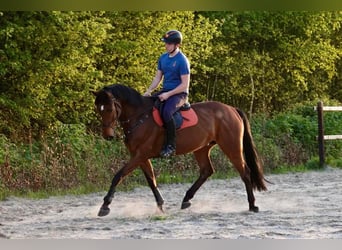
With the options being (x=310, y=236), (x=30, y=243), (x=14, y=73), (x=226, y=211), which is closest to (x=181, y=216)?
(x=226, y=211)

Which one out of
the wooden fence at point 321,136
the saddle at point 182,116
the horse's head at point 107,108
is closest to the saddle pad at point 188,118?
the saddle at point 182,116

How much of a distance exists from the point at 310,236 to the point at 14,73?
15.8 ft

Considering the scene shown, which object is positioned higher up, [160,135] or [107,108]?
[107,108]

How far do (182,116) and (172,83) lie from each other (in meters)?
0.25

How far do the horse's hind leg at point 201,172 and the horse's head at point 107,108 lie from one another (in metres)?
0.79

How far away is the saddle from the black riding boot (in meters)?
0.05

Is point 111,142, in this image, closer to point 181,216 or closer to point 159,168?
point 159,168

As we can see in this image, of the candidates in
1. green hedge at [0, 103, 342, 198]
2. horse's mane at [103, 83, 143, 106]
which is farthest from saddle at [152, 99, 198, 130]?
green hedge at [0, 103, 342, 198]

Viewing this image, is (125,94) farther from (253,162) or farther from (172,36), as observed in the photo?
(253,162)

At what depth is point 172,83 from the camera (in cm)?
407

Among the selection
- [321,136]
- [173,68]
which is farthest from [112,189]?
[321,136]

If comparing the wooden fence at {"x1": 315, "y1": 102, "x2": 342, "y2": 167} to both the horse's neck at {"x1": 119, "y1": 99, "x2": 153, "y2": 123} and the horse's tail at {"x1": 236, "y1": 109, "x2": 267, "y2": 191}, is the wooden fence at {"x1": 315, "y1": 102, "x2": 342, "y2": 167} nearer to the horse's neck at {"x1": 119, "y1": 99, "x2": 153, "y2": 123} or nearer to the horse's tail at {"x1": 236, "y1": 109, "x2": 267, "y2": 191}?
the horse's tail at {"x1": 236, "y1": 109, "x2": 267, "y2": 191}

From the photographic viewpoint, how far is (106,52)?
317 inches

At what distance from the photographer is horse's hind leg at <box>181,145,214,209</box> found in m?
4.45
